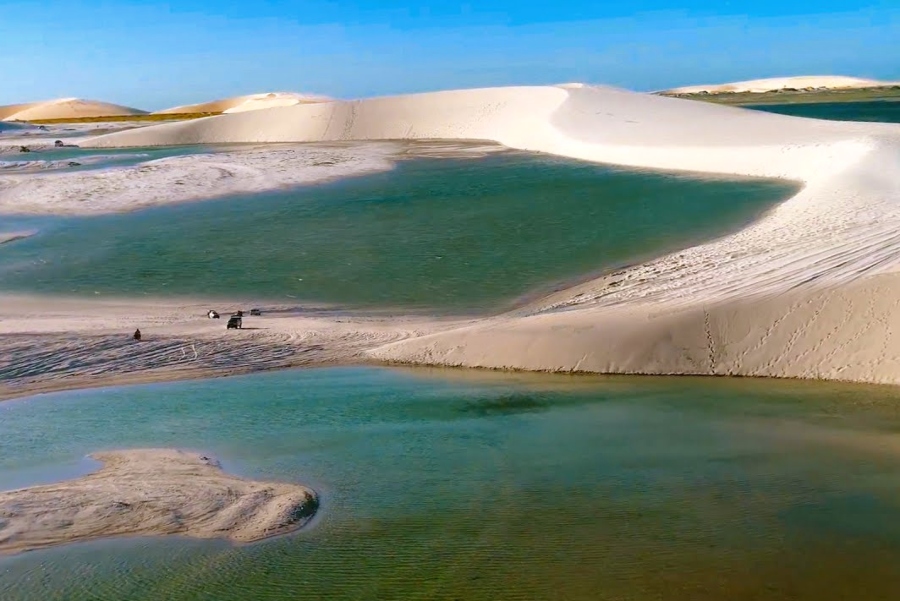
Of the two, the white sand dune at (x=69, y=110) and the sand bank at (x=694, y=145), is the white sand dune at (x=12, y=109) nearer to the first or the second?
the white sand dune at (x=69, y=110)

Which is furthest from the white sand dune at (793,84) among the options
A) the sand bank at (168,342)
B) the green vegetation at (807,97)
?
the sand bank at (168,342)

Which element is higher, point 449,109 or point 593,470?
point 449,109

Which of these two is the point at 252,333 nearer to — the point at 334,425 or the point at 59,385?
the point at 59,385

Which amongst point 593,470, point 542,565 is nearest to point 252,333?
point 593,470

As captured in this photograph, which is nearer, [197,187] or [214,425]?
[214,425]

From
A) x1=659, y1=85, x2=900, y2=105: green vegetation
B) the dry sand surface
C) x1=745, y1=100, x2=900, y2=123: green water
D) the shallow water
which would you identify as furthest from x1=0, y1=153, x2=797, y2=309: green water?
x1=659, y1=85, x2=900, y2=105: green vegetation

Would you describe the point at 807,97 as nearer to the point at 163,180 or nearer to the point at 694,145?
the point at 694,145

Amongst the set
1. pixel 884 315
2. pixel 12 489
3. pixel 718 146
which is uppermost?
pixel 718 146
